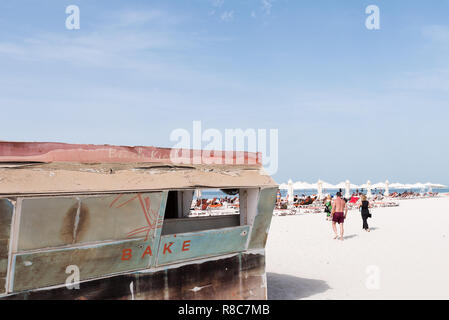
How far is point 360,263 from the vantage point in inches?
399

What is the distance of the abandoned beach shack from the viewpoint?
426cm

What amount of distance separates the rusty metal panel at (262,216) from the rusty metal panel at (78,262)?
6.13ft

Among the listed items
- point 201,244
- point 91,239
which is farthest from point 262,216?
point 91,239

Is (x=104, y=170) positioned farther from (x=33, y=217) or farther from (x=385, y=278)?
(x=385, y=278)

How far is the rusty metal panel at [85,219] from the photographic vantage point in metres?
4.24

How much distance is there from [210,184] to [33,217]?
2.38 meters

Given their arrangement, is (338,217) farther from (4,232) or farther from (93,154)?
(4,232)

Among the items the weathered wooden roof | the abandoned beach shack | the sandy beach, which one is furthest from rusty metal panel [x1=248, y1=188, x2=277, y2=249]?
the sandy beach

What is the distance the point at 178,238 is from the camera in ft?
18.3

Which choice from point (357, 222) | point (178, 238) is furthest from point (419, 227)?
point (178, 238)

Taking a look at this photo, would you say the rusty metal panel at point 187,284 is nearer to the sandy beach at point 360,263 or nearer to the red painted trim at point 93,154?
the sandy beach at point 360,263

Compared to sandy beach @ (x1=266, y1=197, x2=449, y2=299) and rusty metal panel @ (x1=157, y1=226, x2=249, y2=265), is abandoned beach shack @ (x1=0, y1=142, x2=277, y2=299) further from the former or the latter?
sandy beach @ (x1=266, y1=197, x2=449, y2=299)

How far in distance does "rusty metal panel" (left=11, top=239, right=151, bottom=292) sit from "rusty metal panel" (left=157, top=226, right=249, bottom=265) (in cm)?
30

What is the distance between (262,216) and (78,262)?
288 cm
